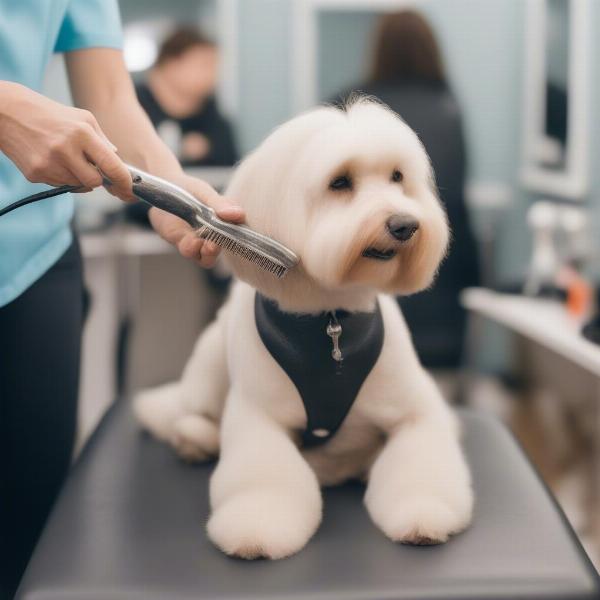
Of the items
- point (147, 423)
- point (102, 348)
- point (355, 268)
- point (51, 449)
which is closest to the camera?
point (355, 268)

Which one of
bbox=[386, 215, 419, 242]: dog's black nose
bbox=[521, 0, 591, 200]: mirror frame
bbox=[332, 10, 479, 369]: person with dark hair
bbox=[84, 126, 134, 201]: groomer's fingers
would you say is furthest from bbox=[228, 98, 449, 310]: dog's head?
bbox=[521, 0, 591, 200]: mirror frame

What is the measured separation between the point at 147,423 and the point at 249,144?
223 centimetres

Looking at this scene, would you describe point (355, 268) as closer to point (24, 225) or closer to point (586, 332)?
point (24, 225)

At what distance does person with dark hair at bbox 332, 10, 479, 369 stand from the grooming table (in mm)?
1402

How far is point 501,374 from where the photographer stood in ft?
10.8

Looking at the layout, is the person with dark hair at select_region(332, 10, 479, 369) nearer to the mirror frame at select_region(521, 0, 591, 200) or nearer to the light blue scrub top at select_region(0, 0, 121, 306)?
the mirror frame at select_region(521, 0, 591, 200)

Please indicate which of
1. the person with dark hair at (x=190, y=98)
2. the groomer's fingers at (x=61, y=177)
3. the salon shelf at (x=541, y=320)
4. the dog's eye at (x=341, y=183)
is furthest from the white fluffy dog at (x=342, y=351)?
the person with dark hair at (x=190, y=98)

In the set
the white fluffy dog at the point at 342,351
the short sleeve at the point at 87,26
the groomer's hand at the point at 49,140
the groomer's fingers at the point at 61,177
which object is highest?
the short sleeve at the point at 87,26

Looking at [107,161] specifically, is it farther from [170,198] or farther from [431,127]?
[431,127]

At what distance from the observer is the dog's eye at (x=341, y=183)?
36.8 inches

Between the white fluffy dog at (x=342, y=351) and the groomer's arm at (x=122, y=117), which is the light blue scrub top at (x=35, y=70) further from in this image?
the white fluffy dog at (x=342, y=351)

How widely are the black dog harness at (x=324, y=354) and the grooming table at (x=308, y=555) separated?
120mm

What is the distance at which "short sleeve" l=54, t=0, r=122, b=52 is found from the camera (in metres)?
1.07

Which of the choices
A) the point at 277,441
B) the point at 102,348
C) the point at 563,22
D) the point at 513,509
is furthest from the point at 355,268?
the point at 563,22
